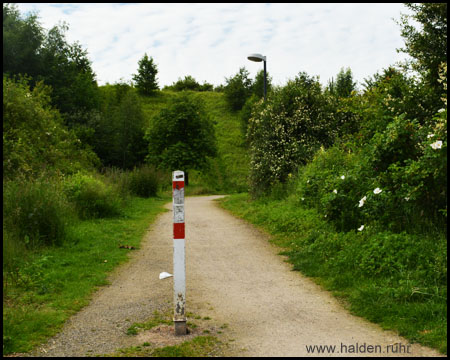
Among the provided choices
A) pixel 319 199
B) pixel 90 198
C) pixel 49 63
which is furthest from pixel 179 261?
pixel 49 63

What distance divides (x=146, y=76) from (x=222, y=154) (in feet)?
70.5

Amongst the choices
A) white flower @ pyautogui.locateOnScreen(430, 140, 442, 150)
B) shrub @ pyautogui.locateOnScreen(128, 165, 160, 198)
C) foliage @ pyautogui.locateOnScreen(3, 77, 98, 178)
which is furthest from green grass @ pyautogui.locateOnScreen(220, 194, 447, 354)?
shrub @ pyautogui.locateOnScreen(128, 165, 160, 198)

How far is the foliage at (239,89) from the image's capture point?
63.5m

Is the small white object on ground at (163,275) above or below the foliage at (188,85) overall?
below

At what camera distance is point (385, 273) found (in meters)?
6.26

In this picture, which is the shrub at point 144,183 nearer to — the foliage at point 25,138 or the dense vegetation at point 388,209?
the foliage at point 25,138

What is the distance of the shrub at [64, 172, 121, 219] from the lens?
543 inches

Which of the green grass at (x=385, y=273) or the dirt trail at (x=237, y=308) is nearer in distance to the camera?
the dirt trail at (x=237, y=308)

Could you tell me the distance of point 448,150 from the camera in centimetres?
601

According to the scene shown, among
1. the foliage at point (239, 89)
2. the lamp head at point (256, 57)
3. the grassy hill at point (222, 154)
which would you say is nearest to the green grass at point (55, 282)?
the lamp head at point (256, 57)

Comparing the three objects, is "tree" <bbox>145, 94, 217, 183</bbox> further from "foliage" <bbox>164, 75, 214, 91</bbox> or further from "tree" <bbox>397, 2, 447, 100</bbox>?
"foliage" <bbox>164, 75, 214, 91</bbox>

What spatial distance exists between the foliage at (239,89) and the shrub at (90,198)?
50.4 m

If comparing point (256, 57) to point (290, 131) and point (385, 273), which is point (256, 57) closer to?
point (290, 131)

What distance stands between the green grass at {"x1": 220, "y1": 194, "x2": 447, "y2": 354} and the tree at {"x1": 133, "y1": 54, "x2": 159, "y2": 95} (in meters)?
56.8
